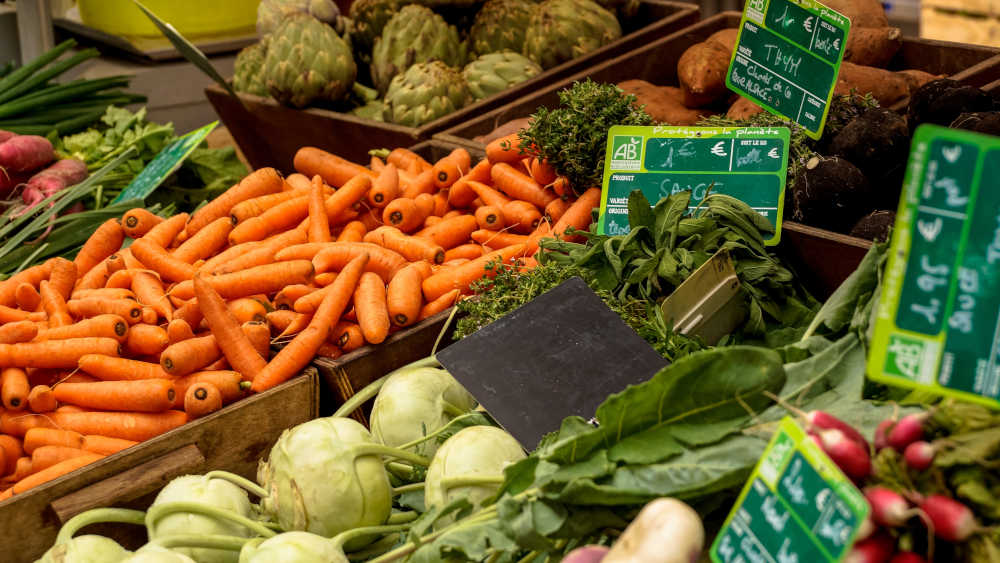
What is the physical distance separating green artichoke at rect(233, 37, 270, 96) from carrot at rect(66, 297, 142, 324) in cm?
169

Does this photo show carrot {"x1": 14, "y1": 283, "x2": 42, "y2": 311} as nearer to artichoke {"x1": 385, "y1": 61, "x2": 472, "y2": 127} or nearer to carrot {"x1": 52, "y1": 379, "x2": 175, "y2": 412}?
carrot {"x1": 52, "y1": 379, "x2": 175, "y2": 412}

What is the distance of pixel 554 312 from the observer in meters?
1.73

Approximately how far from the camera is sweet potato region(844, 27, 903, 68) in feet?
10.1

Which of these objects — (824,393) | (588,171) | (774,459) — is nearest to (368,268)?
(588,171)

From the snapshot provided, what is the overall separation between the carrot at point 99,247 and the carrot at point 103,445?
2.50ft

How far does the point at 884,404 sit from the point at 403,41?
3.07m

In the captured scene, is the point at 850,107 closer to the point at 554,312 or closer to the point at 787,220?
the point at 787,220

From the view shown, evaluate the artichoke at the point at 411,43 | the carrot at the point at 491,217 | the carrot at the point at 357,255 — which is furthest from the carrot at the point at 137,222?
the artichoke at the point at 411,43

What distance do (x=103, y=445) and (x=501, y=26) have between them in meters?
2.49

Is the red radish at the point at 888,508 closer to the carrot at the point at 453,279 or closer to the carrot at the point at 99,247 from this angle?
the carrot at the point at 453,279

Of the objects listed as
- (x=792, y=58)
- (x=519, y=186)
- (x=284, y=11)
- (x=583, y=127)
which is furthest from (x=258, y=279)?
(x=284, y=11)

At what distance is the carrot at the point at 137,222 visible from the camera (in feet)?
8.89

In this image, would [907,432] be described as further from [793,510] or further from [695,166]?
[695,166]

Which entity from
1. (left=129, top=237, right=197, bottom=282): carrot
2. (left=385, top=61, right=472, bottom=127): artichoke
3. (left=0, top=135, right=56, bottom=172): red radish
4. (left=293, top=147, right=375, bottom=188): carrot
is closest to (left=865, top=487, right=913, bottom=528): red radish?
(left=129, top=237, right=197, bottom=282): carrot
